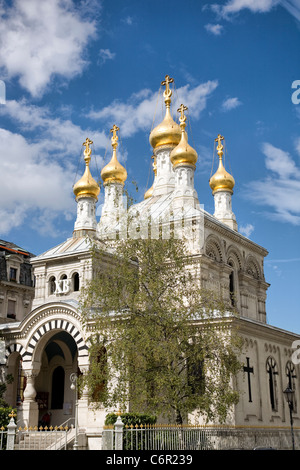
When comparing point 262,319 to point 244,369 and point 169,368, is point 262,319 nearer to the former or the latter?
point 244,369

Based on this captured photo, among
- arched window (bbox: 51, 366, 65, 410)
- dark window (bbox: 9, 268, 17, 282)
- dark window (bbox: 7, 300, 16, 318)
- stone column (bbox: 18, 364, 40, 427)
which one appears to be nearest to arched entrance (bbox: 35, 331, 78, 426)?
arched window (bbox: 51, 366, 65, 410)

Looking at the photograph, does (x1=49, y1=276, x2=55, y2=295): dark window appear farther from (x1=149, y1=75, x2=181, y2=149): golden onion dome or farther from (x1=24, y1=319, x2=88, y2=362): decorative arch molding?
(x1=149, y1=75, x2=181, y2=149): golden onion dome

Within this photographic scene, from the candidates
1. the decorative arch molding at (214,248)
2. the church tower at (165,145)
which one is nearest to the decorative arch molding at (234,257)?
the decorative arch molding at (214,248)

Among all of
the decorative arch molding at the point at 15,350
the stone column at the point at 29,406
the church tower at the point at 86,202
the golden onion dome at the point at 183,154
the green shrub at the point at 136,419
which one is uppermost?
the golden onion dome at the point at 183,154

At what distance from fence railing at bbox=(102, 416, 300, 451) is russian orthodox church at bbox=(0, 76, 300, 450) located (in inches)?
26.2

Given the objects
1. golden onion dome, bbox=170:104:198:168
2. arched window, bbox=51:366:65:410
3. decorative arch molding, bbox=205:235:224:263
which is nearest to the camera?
arched window, bbox=51:366:65:410

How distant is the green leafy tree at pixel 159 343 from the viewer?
20047 millimetres

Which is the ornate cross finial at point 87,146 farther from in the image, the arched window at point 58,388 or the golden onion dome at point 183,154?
the arched window at point 58,388

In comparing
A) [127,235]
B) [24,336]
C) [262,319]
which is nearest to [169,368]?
[127,235]

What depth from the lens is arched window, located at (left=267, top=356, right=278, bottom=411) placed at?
87.7ft

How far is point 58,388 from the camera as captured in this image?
30203 millimetres

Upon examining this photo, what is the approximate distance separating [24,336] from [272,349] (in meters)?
11.2

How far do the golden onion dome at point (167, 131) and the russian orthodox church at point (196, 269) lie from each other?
65mm

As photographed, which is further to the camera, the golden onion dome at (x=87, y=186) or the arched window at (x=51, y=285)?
the golden onion dome at (x=87, y=186)
